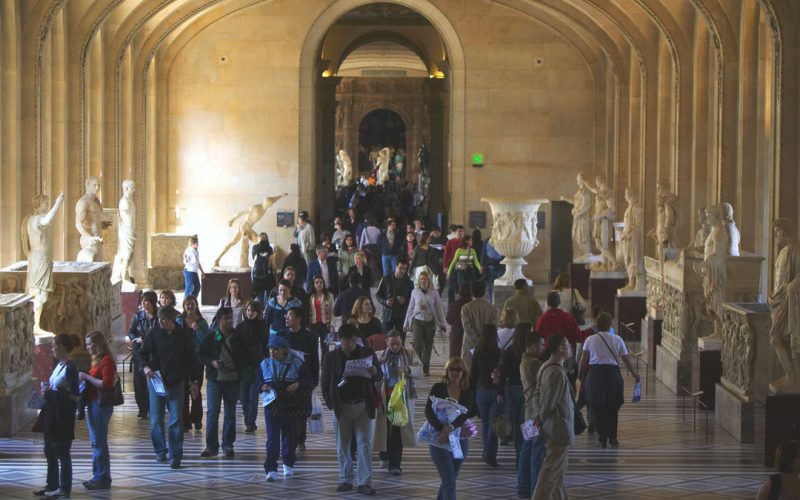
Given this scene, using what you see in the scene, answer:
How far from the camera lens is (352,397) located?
11617 millimetres

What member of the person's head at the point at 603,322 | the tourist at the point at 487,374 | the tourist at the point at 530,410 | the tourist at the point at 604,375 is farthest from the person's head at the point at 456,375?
the person's head at the point at 603,322

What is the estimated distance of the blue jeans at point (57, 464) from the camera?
11.4m

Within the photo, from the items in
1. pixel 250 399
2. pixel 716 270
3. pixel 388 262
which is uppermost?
pixel 716 270

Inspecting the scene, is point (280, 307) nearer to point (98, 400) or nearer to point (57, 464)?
point (98, 400)

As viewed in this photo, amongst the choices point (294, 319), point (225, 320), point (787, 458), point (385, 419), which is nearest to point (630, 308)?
point (225, 320)

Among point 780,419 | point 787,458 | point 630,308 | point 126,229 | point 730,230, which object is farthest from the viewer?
point 126,229

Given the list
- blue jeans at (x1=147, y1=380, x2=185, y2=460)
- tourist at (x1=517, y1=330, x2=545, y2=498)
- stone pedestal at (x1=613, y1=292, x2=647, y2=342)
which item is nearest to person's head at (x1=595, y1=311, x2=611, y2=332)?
tourist at (x1=517, y1=330, x2=545, y2=498)

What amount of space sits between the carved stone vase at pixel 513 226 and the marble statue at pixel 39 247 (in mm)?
9428

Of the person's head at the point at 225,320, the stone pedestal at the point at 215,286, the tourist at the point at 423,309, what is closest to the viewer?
the person's head at the point at 225,320

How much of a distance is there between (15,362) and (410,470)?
4288 mm

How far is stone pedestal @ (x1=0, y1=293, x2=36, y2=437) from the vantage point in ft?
46.6

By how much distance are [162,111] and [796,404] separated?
68.8 ft

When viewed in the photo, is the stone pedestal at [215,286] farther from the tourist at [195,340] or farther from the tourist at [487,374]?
the tourist at [487,374]

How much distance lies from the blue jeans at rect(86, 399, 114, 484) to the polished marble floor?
0.50 feet
